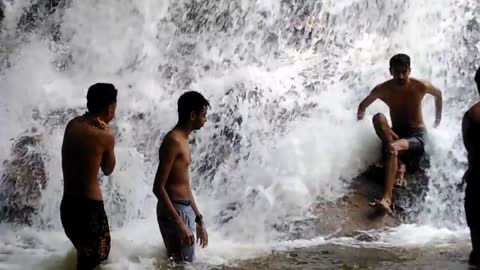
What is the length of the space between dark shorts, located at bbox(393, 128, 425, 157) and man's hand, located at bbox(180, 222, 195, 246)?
9.93 ft

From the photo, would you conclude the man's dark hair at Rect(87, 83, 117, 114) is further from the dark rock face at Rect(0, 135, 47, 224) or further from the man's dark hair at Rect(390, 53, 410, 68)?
the man's dark hair at Rect(390, 53, 410, 68)

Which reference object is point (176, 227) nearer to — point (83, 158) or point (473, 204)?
point (83, 158)

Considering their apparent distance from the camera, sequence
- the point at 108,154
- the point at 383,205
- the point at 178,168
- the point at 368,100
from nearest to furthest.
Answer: the point at 108,154, the point at 178,168, the point at 383,205, the point at 368,100

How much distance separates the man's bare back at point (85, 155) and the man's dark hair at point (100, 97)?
0.10 m

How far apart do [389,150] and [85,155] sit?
3267 mm

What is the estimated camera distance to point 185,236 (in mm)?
4457

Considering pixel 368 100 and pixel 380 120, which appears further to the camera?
pixel 368 100

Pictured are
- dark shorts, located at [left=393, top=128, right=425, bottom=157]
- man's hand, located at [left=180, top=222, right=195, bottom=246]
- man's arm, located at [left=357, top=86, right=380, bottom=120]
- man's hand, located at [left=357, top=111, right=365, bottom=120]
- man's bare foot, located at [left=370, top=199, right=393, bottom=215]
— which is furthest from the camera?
man's hand, located at [left=357, top=111, right=365, bottom=120]

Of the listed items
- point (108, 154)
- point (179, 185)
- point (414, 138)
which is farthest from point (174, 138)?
point (414, 138)

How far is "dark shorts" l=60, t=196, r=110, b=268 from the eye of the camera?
4336mm

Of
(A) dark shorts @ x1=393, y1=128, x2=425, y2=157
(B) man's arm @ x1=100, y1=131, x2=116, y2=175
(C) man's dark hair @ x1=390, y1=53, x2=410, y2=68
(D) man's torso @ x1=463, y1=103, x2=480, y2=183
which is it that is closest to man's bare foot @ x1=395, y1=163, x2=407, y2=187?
(A) dark shorts @ x1=393, y1=128, x2=425, y2=157

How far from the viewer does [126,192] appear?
6938mm

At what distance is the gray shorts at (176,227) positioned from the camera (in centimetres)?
449

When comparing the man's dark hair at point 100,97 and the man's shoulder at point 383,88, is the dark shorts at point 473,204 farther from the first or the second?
the man's shoulder at point 383,88
